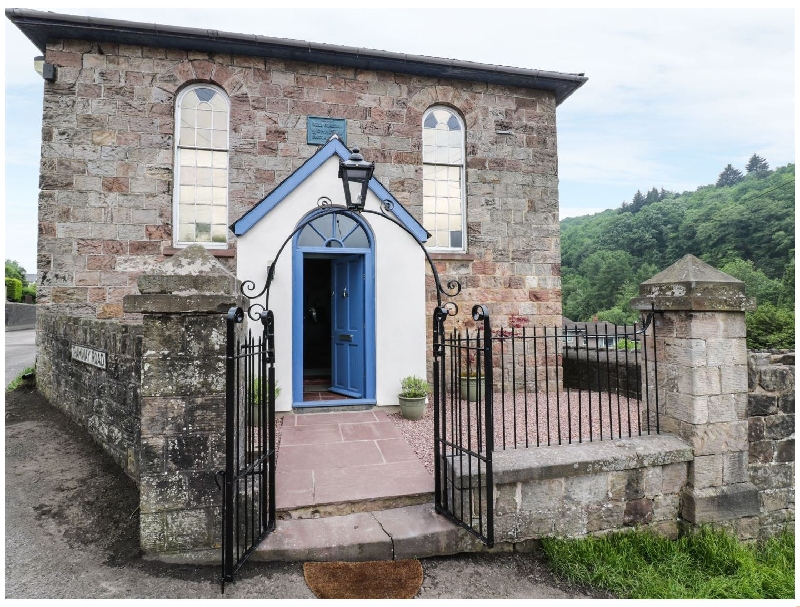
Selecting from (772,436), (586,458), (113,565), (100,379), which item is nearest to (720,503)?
(772,436)

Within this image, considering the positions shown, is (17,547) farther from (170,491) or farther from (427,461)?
(427,461)

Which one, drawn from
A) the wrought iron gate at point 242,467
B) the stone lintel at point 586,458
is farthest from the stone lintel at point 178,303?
the stone lintel at point 586,458

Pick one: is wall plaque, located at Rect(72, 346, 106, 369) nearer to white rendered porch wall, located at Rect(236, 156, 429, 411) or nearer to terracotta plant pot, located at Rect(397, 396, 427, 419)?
white rendered porch wall, located at Rect(236, 156, 429, 411)

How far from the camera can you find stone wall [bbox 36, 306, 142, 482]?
4.49 metres

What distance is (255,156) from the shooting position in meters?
7.73

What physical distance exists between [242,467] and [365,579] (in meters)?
1.27

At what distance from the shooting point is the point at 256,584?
3.21 m

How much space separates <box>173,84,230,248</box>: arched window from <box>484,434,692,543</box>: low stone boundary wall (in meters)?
6.07

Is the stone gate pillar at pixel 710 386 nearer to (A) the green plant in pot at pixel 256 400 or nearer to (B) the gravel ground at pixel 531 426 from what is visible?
(B) the gravel ground at pixel 531 426

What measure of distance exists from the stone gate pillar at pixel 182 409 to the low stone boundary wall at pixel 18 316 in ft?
78.6

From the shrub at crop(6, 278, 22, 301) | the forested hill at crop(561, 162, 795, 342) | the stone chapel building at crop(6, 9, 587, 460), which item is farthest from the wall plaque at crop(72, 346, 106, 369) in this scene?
the forested hill at crop(561, 162, 795, 342)

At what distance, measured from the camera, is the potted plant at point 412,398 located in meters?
6.55

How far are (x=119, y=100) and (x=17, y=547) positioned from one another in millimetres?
6511

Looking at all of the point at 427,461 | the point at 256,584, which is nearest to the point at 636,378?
the point at 427,461
